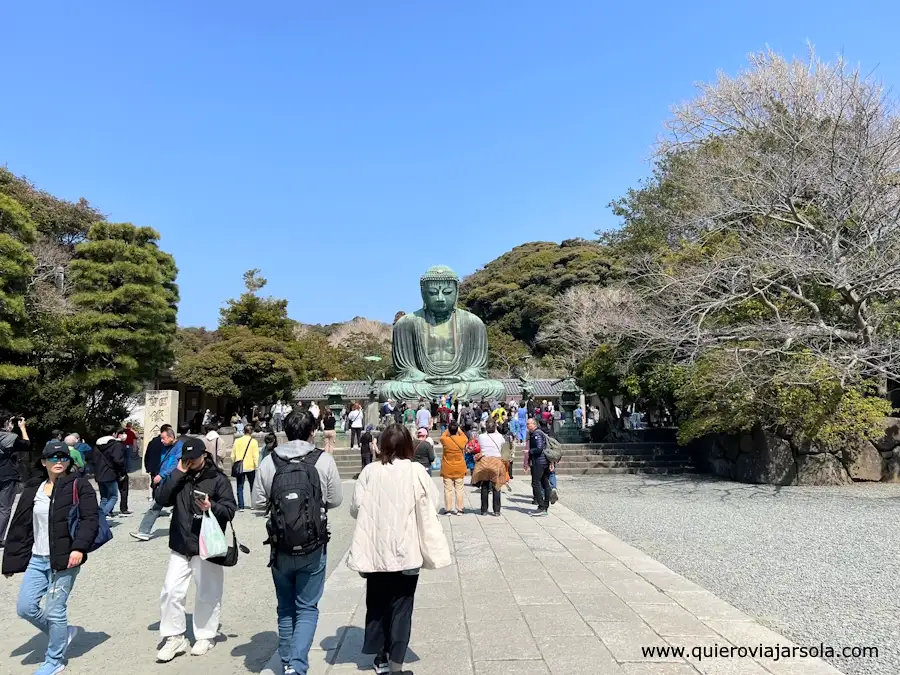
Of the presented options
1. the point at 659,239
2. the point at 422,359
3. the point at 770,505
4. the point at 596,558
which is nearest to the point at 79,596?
the point at 596,558

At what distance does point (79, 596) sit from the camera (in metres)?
5.11

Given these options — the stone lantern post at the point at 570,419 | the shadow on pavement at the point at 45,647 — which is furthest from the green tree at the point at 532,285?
the shadow on pavement at the point at 45,647

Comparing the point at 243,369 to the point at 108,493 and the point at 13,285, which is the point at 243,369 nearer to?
the point at 13,285

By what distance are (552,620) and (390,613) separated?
139cm

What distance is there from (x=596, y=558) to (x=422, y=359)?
14.6 metres

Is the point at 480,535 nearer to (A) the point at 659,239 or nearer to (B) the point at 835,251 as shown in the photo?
(B) the point at 835,251

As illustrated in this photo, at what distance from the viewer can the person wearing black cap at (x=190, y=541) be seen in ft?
11.9

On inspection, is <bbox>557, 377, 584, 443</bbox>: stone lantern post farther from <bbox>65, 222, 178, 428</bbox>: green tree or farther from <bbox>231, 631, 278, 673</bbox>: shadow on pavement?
<bbox>231, 631, 278, 673</bbox>: shadow on pavement

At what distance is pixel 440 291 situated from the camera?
20.5 meters

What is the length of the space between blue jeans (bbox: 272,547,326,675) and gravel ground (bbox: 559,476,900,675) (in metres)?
2.95

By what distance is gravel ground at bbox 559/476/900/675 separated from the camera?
4242 millimetres

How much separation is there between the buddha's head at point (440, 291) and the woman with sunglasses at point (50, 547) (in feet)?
55.8

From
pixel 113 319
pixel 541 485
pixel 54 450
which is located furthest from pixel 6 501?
pixel 113 319

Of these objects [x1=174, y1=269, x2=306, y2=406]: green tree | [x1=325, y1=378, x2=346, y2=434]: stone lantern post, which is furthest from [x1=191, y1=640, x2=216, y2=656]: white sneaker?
[x1=174, y1=269, x2=306, y2=406]: green tree
